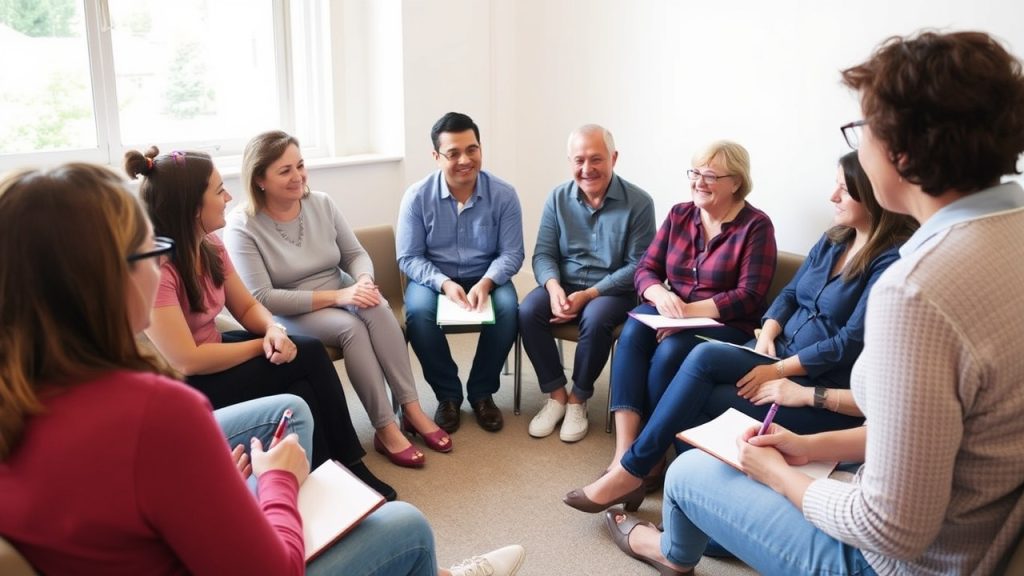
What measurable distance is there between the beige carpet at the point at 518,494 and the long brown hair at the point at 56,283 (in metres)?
1.56

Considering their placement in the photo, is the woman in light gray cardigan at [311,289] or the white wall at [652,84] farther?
the white wall at [652,84]

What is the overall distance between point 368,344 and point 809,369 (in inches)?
58.8

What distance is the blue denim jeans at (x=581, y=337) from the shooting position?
3029 mm

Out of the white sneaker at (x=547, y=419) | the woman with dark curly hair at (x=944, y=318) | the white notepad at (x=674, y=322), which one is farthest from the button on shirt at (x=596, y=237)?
the woman with dark curly hair at (x=944, y=318)

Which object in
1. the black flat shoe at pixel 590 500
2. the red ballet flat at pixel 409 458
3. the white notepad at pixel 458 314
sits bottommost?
the red ballet flat at pixel 409 458

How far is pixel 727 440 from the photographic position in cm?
181

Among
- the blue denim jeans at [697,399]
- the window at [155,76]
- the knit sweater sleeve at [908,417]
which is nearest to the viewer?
the knit sweater sleeve at [908,417]

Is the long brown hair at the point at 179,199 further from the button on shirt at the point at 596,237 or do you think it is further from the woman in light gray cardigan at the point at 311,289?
the button on shirt at the point at 596,237

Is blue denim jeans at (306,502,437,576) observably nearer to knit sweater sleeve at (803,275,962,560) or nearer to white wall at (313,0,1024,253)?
knit sweater sleeve at (803,275,962,560)

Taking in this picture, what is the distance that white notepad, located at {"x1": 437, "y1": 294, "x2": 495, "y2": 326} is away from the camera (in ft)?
9.64

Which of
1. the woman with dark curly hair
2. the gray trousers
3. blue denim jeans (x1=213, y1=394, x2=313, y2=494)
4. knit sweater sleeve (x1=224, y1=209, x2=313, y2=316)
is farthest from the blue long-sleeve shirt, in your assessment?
knit sweater sleeve (x1=224, y1=209, x2=313, y2=316)

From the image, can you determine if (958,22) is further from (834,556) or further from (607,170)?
(834,556)

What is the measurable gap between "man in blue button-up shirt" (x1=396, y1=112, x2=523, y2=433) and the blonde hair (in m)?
0.85

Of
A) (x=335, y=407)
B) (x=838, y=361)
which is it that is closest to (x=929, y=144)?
(x=838, y=361)
